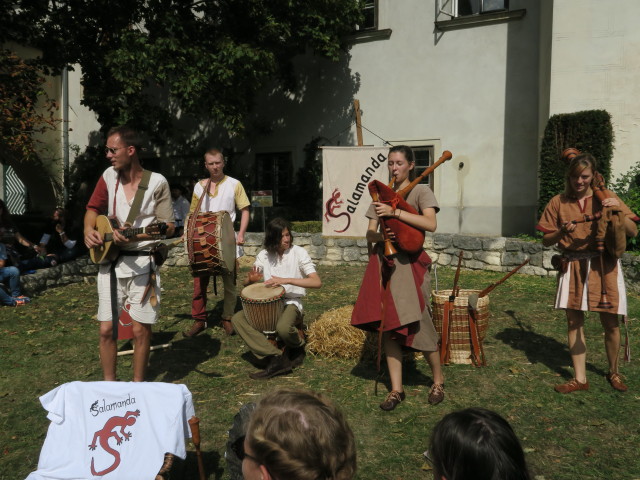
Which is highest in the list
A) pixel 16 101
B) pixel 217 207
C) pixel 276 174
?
pixel 16 101

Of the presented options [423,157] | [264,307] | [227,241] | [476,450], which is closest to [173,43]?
[423,157]

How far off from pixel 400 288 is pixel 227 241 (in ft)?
6.24

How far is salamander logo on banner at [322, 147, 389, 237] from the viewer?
11.0 metres

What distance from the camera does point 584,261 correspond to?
439 centimetres

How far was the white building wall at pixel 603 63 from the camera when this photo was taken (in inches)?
392

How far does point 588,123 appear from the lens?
9.98m

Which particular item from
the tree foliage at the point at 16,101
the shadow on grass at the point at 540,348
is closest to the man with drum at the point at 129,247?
the shadow on grass at the point at 540,348

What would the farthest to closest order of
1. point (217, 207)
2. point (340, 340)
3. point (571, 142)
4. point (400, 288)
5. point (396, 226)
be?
point (571, 142) → point (217, 207) → point (340, 340) → point (400, 288) → point (396, 226)

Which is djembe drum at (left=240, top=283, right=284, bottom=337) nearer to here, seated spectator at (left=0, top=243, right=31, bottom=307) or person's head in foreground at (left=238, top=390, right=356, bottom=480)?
person's head in foreground at (left=238, top=390, right=356, bottom=480)

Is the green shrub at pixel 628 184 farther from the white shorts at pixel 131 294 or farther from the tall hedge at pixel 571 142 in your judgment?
the white shorts at pixel 131 294

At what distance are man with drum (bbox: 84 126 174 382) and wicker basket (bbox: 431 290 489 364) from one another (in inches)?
97.8

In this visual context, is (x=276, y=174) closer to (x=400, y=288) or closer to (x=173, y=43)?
(x=173, y=43)

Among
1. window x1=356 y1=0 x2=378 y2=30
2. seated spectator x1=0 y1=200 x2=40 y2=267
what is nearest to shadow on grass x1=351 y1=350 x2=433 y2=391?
seated spectator x1=0 y1=200 x2=40 y2=267

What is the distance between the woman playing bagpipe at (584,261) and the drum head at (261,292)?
7.47 ft
